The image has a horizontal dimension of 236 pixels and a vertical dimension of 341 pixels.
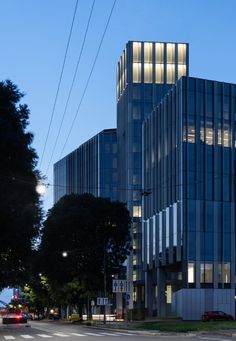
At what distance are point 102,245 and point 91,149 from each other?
269 ft

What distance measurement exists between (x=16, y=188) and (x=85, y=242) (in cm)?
4179

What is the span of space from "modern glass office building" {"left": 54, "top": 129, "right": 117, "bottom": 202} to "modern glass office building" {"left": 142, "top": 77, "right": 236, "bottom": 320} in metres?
56.0

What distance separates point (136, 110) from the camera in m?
136

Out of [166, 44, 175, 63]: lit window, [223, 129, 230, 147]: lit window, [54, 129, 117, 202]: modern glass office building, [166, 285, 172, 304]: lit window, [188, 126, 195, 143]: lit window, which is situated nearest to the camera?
[188, 126, 195, 143]: lit window

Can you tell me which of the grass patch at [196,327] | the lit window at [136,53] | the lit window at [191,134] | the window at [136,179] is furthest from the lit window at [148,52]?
the grass patch at [196,327]

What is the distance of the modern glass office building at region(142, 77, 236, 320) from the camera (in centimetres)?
8888

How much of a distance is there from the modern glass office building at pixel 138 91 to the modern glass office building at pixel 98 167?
11.4 m

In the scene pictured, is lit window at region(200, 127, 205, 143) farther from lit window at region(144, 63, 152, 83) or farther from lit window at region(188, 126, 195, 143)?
lit window at region(144, 63, 152, 83)

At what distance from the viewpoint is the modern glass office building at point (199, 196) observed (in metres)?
88.9

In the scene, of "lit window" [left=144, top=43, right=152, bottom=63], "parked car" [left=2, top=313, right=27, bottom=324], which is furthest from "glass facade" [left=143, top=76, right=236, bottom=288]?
"lit window" [left=144, top=43, right=152, bottom=63]

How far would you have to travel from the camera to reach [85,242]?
262ft

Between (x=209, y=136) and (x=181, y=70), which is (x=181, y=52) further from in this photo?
(x=209, y=136)

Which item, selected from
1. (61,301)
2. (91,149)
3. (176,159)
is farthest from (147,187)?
(91,149)

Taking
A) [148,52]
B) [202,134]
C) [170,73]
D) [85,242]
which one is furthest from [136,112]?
[85,242]
